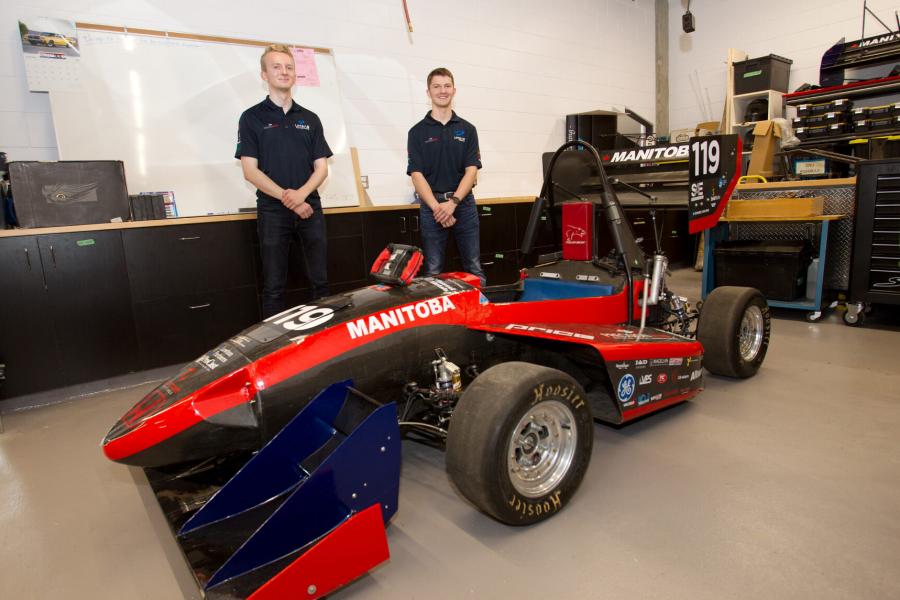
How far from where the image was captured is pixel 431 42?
6.16 meters

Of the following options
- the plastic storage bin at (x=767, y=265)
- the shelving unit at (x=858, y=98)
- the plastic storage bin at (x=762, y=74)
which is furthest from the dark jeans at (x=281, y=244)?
the plastic storage bin at (x=762, y=74)

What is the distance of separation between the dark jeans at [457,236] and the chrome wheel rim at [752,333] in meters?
1.79

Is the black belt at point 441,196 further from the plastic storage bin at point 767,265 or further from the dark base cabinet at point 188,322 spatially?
the plastic storage bin at point 767,265

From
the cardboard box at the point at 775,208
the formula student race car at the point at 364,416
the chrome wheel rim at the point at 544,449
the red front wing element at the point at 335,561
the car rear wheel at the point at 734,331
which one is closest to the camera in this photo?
the red front wing element at the point at 335,561

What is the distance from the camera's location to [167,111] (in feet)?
14.6

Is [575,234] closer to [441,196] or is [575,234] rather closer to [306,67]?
[441,196]

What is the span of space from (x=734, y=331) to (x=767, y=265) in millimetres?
2042

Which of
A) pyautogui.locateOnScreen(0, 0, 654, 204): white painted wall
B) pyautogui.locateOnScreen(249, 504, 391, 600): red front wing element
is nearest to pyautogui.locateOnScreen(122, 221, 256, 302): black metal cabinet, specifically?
pyautogui.locateOnScreen(0, 0, 654, 204): white painted wall

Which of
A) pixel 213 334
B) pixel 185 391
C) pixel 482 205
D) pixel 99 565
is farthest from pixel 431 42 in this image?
pixel 99 565

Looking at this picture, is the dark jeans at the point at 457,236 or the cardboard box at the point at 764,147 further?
the cardboard box at the point at 764,147

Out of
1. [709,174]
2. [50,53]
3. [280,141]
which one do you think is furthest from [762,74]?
[50,53]

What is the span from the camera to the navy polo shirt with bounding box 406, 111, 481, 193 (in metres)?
4.23

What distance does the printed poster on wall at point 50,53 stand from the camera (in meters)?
3.94

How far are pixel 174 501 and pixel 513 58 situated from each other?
6.54 meters
